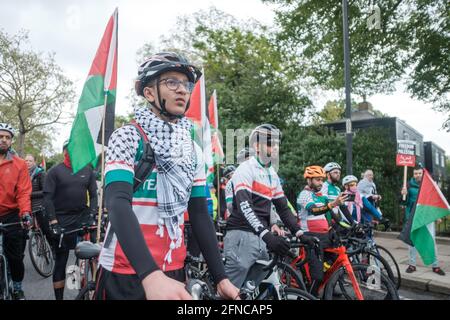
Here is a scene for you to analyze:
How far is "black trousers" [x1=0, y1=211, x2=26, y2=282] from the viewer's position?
4555 millimetres

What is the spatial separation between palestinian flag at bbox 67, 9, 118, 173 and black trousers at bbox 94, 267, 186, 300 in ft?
10.1

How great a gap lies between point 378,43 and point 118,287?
502 inches

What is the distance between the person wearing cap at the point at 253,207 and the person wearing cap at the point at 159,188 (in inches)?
67.9

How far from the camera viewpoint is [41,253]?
271 inches

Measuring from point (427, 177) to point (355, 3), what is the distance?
25.6 feet

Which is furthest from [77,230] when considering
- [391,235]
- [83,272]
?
[391,235]

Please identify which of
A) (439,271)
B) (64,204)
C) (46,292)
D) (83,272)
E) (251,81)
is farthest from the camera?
(251,81)

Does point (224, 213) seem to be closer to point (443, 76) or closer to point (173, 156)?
point (173, 156)

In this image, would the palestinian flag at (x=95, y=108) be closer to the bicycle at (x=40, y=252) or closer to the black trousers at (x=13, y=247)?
the black trousers at (x=13, y=247)

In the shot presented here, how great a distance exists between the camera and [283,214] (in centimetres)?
397

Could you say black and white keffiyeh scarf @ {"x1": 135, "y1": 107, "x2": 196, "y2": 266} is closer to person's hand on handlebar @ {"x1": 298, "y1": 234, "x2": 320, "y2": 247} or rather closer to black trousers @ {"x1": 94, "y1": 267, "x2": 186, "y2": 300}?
black trousers @ {"x1": 94, "y1": 267, "x2": 186, "y2": 300}

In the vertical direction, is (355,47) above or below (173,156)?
above

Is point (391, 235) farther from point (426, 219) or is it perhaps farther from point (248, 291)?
point (248, 291)

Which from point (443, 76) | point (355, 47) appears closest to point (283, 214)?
point (355, 47)
